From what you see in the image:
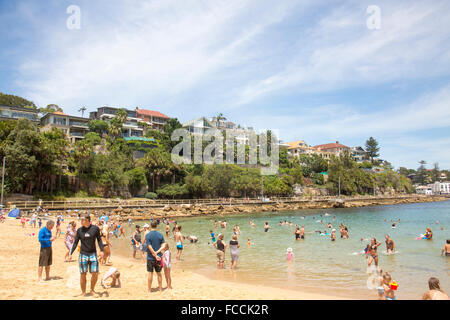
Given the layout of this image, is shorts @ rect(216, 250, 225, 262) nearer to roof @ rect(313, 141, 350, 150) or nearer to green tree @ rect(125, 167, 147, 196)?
green tree @ rect(125, 167, 147, 196)

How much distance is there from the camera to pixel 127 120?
266 feet

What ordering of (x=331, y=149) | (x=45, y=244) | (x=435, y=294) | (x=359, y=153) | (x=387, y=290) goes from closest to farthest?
(x=435, y=294) < (x=387, y=290) < (x=45, y=244) < (x=331, y=149) < (x=359, y=153)

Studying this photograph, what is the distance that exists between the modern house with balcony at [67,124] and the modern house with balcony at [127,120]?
26.8 feet

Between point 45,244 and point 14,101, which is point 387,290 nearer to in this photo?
point 45,244

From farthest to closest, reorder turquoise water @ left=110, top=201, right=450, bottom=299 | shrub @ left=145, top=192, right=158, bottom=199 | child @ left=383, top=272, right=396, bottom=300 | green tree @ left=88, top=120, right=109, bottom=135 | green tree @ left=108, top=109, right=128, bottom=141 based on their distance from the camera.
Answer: green tree @ left=108, top=109, right=128, bottom=141 < green tree @ left=88, top=120, right=109, bottom=135 < shrub @ left=145, top=192, right=158, bottom=199 < turquoise water @ left=110, top=201, right=450, bottom=299 < child @ left=383, top=272, right=396, bottom=300

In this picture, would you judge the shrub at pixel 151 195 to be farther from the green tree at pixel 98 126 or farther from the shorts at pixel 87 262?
the shorts at pixel 87 262

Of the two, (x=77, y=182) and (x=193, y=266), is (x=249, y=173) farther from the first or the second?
(x=193, y=266)

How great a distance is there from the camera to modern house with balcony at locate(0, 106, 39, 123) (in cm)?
6372

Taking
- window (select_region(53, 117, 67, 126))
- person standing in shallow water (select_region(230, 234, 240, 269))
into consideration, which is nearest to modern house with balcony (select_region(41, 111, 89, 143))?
window (select_region(53, 117, 67, 126))

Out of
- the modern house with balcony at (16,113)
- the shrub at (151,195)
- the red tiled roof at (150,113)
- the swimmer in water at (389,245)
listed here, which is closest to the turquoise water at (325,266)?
the swimmer in water at (389,245)

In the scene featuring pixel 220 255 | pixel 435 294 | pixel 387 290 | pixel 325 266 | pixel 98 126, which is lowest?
pixel 325 266

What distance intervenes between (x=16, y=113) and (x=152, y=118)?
35073 millimetres

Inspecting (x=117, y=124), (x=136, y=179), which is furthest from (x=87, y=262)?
(x=117, y=124)

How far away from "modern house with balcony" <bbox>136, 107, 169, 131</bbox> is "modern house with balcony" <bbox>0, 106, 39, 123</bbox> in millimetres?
26552
